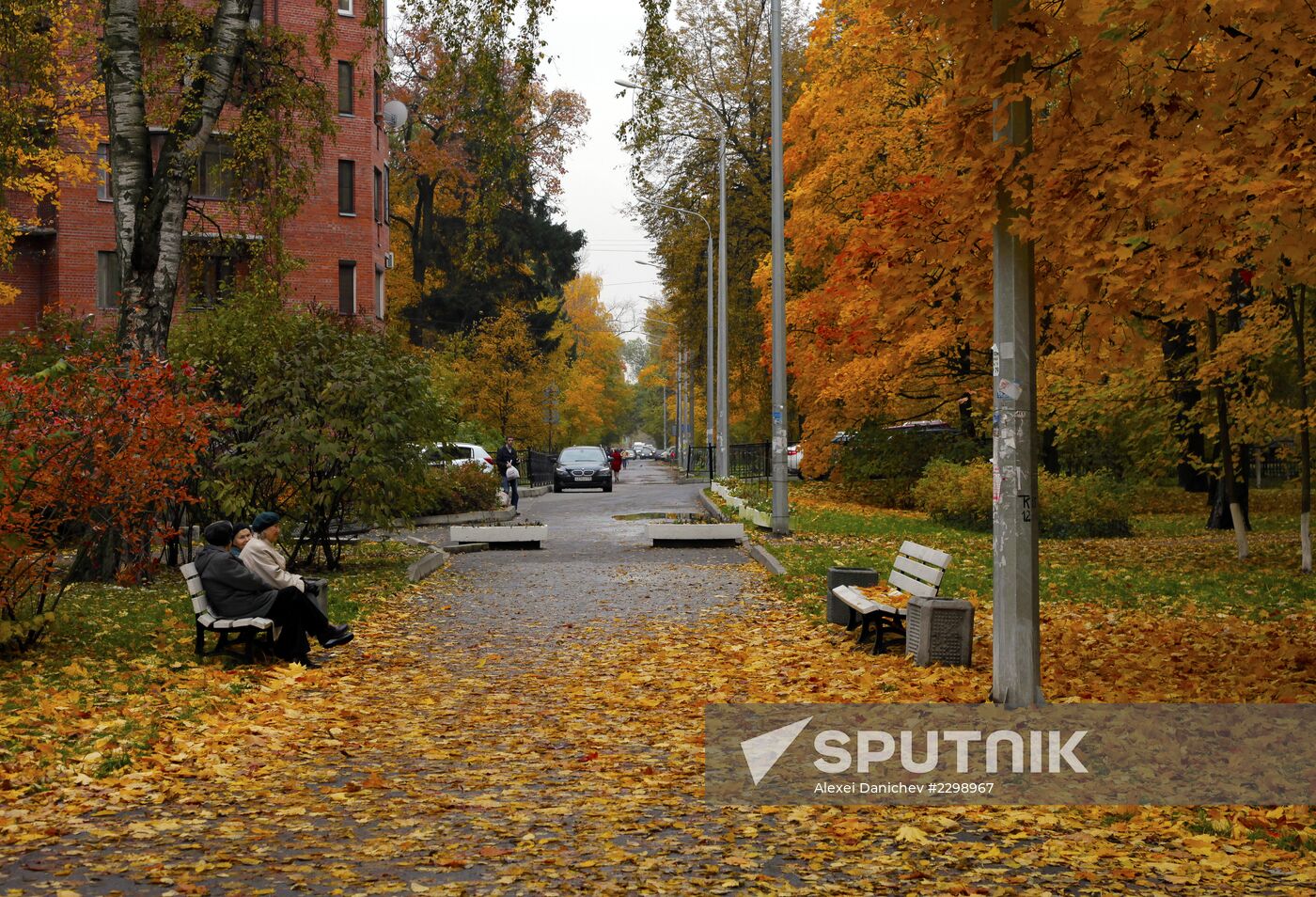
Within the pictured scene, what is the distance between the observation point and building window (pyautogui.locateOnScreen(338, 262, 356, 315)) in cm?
4794

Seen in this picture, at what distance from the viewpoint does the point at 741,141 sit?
50438 mm

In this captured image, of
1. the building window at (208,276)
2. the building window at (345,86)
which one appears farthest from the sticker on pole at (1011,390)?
the building window at (345,86)

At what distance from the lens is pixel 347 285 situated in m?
48.2

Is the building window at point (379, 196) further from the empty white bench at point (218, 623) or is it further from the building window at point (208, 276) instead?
the empty white bench at point (218, 623)

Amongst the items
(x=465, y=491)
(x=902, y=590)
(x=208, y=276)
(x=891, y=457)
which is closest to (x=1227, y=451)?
(x=902, y=590)

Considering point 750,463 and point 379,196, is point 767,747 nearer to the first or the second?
point 379,196

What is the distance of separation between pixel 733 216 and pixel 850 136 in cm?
1752

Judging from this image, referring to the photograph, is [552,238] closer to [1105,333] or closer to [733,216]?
[733,216]

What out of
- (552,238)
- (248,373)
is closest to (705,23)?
(552,238)

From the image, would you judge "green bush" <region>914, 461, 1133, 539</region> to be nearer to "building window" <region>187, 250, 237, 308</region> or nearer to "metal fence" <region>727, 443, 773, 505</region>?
"building window" <region>187, 250, 237, 308</region>

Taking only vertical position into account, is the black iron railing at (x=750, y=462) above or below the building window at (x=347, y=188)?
below

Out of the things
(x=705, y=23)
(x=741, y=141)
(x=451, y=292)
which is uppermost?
(x=705, y=23)

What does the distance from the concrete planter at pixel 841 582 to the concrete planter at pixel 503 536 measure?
36.3ft

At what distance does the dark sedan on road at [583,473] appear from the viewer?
53.4 metres
